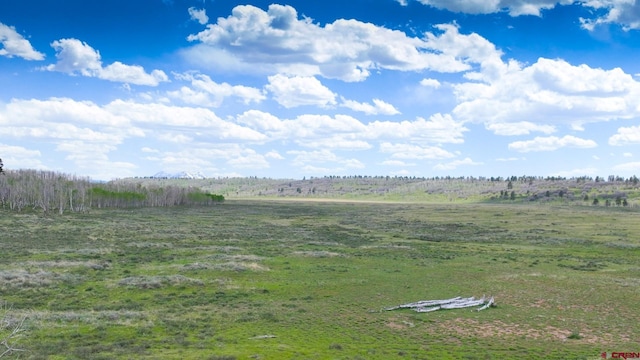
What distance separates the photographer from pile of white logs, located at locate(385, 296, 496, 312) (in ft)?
103

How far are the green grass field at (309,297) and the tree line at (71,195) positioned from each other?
63.3 metres

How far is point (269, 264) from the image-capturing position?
1940 inches

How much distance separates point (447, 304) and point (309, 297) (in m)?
9.99

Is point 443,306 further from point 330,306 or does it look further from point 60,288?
point 60,288

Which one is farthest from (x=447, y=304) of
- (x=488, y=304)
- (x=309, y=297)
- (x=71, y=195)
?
(x=71, y=195)

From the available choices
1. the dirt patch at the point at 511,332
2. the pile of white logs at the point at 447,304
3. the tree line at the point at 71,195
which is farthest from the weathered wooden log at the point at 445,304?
the tree line at the point at 71,195

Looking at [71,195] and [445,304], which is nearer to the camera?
[445,304]

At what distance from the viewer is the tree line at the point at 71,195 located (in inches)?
4980

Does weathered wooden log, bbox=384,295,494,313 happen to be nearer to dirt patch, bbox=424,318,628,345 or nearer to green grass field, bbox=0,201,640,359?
green grass field, bbox=0,201,640,359

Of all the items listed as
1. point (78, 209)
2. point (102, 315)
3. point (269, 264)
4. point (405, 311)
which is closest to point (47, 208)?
point (78, 209)

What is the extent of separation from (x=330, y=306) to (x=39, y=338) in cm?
1724

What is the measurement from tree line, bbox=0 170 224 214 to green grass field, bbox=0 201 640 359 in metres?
63.3

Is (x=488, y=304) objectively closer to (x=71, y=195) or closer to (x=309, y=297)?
(x=309, y=297)

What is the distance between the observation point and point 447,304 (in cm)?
3197
